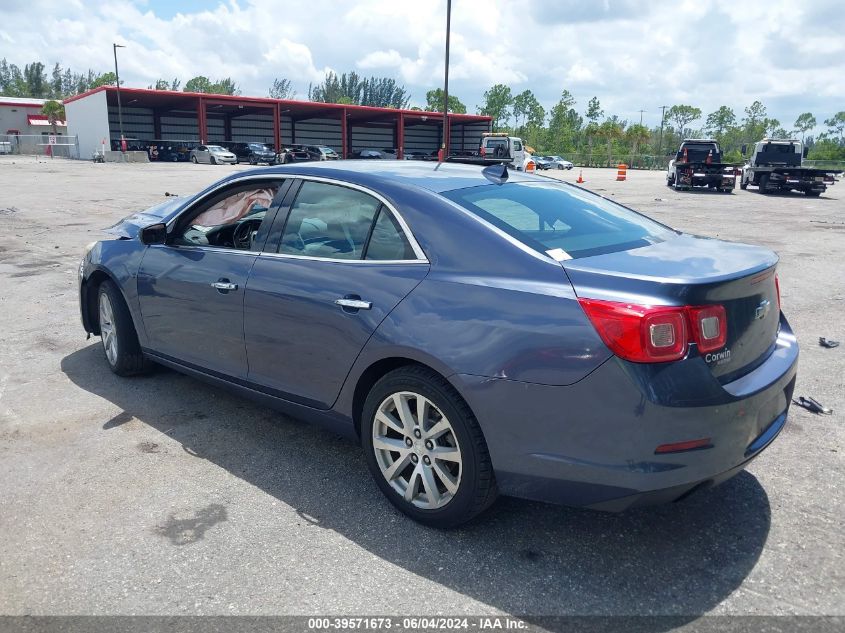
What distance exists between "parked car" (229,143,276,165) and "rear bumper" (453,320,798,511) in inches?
1950

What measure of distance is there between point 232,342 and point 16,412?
174 centimetres

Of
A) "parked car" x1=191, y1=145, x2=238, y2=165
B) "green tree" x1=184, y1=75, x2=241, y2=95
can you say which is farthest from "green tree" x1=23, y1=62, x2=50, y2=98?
"parked car" x1=191, y1=145, x2=238, y2=165

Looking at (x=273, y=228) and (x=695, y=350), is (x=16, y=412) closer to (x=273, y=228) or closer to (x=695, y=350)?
(x=273, y=228)

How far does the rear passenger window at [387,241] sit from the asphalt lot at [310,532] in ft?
3.95

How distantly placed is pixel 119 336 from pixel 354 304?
2.49 m

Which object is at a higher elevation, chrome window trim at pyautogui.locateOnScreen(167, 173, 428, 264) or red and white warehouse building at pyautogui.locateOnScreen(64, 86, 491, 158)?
red and white warehouse building at pyautogui.locateOnScreen(64, 86, 491, 158)

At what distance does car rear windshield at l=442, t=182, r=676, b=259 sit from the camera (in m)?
3.10

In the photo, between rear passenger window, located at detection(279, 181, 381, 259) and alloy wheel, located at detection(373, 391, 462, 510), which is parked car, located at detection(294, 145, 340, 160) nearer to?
rear passenger window, located at detection(279, 181, 381, 259)

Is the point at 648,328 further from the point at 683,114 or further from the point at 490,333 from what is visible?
the point at 683,114

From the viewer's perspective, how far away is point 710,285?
2.64 meters

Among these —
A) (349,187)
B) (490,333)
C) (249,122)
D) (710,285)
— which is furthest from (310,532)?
(249,122)

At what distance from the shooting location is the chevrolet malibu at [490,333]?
2.56 meters

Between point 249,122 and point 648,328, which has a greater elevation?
point 249,122

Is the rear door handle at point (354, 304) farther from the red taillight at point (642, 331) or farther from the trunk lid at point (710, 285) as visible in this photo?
the red taillight at point (642, 331)
